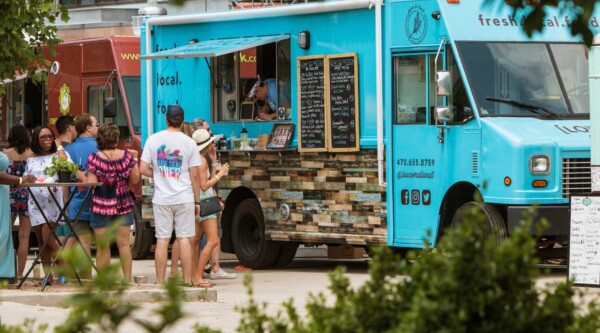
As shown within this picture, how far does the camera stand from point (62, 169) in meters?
13.2

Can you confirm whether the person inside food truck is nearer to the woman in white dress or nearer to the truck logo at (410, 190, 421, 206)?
the truck logo at (410, 190, 421, 206)

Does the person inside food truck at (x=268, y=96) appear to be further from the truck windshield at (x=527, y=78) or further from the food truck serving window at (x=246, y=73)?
the truck windshield at (x=527, y=78)

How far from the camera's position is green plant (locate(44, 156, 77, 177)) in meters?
13.2

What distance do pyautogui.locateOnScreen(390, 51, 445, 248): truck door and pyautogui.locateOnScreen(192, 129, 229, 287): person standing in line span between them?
6.09ft

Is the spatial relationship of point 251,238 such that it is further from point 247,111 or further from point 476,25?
point 476,25

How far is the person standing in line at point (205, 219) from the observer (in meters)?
14.2

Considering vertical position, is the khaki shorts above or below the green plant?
below

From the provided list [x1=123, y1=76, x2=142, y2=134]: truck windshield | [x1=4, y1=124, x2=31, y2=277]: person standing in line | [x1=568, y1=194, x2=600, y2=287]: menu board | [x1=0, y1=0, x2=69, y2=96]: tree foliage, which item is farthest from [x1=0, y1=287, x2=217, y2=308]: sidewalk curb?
[x1=123, y1=76, x2=142, y2=134]: truck windshield

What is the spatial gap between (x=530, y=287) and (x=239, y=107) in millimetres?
12032

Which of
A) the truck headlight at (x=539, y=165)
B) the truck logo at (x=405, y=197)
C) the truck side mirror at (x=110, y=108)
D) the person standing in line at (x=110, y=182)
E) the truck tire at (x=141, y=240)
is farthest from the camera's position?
the truck tire at (x=141, y=240)

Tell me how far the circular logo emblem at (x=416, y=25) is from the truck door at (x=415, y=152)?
0.17 m

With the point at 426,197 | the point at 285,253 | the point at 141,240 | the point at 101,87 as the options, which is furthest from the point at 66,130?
the point at 101,87

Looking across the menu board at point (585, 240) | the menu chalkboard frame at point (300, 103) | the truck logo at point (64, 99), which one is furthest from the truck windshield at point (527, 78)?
the truck logo at point (64, 99)

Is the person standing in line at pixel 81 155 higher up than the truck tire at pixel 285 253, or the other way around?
the person standing in line at pixel 81 155
